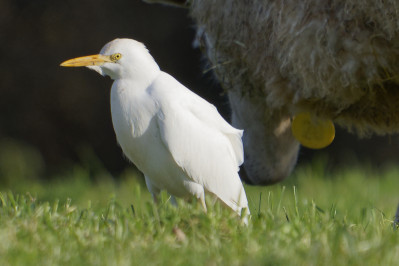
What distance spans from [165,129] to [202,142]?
6.6 inches

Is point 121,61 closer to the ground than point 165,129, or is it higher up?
higher up

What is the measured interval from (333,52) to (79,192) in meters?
2.50

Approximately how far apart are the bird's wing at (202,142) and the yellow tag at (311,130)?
0.50 metres

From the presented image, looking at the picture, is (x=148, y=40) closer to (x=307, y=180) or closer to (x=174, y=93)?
(x=307, y=180)

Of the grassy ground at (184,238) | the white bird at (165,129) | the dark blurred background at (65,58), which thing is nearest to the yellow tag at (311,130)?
the grassy ground at (184,238)

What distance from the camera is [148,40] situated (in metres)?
6.29

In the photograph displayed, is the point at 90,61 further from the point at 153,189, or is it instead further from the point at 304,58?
the point at 304,58

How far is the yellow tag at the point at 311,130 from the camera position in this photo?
292cm

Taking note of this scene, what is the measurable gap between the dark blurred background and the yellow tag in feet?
10.5

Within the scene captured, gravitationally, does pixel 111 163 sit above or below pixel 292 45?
below

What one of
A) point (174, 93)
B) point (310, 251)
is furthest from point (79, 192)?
point (310, 251)

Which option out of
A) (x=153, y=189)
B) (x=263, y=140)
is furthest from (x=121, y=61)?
(x=263, y=140)

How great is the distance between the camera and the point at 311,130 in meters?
2.94

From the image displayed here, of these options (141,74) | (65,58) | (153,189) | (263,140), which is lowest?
(65,58)
